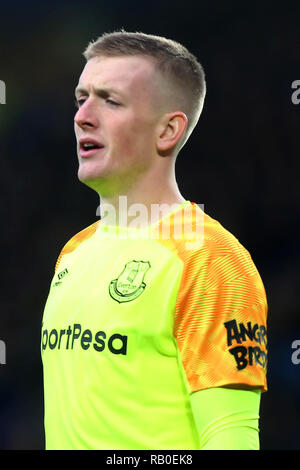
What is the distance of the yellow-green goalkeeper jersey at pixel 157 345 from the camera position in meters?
2.31

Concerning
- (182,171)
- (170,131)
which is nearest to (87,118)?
(170,131)

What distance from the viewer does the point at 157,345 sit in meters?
2.33

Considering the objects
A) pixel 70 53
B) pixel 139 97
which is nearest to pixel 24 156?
pixel 70 53

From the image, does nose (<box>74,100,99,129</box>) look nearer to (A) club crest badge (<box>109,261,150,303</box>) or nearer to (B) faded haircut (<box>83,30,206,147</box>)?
(B) faded haircut (<box>83,30,206,147</box>)

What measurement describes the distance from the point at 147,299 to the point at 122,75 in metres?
0.78

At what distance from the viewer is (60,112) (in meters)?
7.20

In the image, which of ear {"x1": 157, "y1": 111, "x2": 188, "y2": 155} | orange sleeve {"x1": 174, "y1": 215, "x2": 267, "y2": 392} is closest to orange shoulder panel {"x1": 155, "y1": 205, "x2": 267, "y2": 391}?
orange sleeve {"x1": 174, "y1": 215, "x2": 267, "y2": 392}

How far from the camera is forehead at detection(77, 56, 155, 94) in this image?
2545 millimetres

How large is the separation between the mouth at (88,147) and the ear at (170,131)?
218 millimetres

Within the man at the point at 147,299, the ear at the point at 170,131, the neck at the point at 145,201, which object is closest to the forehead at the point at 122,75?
the man at the point at 147,299

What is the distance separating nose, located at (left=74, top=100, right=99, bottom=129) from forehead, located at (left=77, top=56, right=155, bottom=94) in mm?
83

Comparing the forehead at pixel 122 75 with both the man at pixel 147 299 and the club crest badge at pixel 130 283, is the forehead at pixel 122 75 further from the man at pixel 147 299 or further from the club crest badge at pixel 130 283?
the club crest badge at pixel 130 283

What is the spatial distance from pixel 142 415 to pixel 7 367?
4.80 meters
